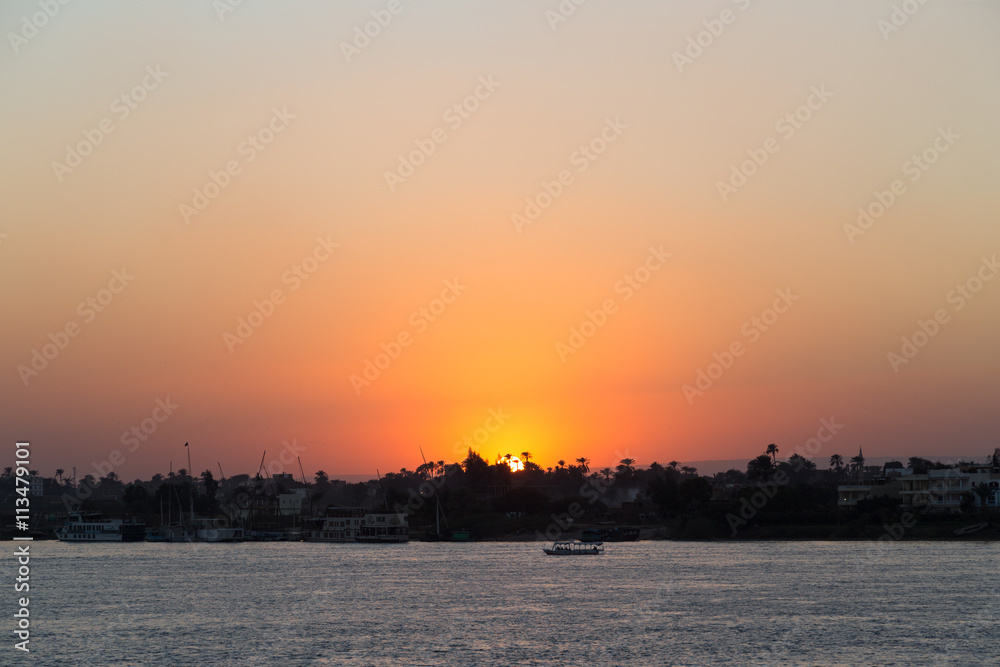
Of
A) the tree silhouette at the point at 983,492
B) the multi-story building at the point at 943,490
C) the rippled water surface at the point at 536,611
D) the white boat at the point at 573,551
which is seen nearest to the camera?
the rippled water surface at the point at 536,611

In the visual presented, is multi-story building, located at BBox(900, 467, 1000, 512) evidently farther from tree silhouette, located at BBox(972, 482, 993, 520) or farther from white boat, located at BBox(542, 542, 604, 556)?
white boat, located at BBox(542, 542, 604, 556)

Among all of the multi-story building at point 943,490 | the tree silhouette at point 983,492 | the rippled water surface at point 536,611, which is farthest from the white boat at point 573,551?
the tree silhouette at point 983,492

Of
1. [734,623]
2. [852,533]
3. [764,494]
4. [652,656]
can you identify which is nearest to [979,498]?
[852,533]

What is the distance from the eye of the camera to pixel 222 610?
85.8 meters

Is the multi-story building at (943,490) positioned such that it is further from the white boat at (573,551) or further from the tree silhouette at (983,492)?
the white boat at (573,551)

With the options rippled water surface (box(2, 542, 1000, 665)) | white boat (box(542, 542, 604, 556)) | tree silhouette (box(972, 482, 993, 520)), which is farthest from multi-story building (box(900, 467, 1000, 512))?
white boat (box(542, 542, 604, 556))

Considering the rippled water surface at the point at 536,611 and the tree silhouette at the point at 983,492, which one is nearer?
the rippled water surface at the point at 536,611

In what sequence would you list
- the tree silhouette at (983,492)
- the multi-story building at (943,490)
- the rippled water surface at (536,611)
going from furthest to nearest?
1. the multi-story building at (943,490)
2. the tree silhouette at (983,492)
3. the rippled water surface at (536,611)

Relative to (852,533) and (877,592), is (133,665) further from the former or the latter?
(852,533)

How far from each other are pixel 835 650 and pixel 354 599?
44907 millimetres

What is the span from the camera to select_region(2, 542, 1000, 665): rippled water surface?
2454 inches

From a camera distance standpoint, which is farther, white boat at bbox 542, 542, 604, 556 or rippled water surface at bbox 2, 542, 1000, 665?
white boat at bbox 542, 542, 604, 556

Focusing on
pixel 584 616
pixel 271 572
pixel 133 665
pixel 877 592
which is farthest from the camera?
pixel 271 572

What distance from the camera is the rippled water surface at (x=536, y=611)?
205ft
